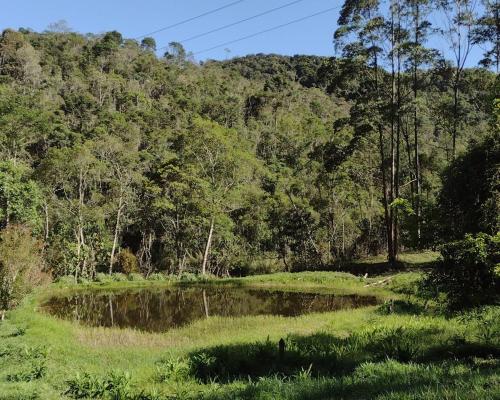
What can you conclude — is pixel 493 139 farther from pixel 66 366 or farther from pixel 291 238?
pixel 291 238

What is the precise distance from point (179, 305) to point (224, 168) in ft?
60.3

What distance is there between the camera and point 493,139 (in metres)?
8.63

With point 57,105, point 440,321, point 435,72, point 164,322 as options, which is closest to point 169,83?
point 57,105

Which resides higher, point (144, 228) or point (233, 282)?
point (144, 228)

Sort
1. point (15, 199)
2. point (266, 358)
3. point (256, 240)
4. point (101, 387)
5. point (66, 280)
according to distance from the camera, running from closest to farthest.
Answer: point (101, 387) → point (266, 358) → point (15, 199) → point (66, 280) → point (256, 240)

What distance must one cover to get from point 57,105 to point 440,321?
6313 cm

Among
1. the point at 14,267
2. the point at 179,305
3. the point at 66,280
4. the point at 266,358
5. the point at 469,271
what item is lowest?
the point at 179,305

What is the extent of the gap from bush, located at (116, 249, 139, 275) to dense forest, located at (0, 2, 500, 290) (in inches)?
5.3

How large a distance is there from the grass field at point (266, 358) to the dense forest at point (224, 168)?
6.84m

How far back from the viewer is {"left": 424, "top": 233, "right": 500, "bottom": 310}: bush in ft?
26.9

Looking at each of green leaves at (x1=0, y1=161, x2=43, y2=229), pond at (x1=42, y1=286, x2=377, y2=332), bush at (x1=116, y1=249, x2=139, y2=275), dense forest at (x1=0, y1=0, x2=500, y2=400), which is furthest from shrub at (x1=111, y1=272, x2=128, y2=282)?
green leaves at (x1=0, y1=161, x2=43, y2=229)

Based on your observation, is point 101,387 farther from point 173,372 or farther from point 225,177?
point 225,177

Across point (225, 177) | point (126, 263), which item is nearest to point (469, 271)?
point (225, 177)

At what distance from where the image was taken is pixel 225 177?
40.2 metres
